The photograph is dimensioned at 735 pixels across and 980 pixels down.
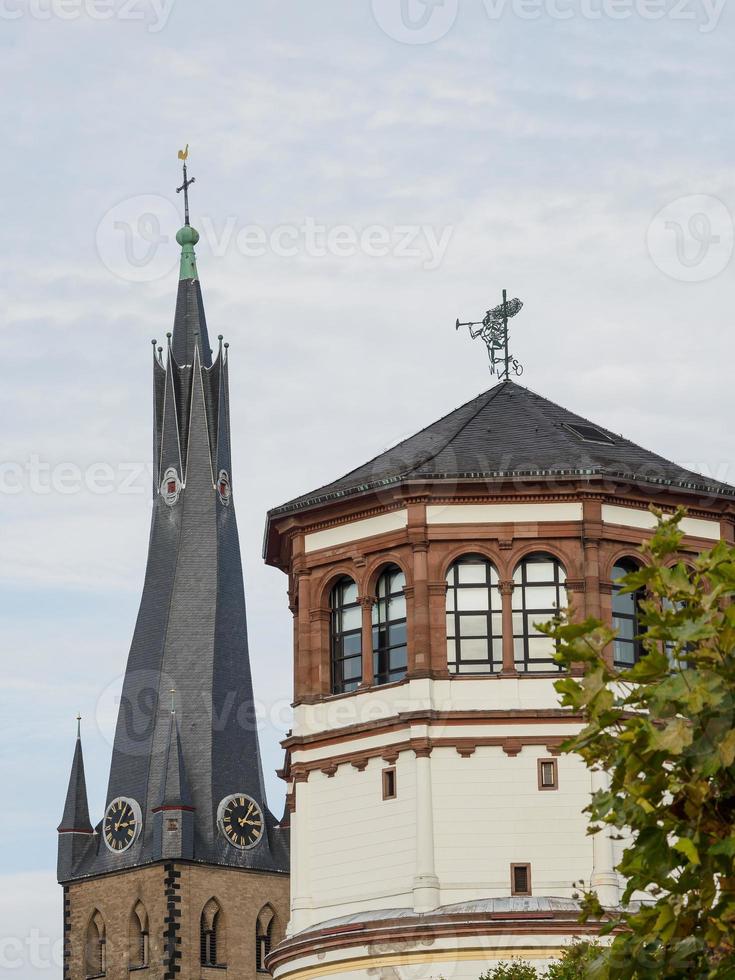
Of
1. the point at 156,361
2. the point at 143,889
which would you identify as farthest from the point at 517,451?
the point at 156,361

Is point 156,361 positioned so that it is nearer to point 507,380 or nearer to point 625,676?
point 507,380

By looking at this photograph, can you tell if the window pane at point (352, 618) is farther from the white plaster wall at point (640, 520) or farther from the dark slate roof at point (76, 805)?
the dark slate roof at point (76, 805)

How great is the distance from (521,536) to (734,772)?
42.3 meters

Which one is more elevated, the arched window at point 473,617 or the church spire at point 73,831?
the church spire at point 73,831

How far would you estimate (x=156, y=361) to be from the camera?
196m

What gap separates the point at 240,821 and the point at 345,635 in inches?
4418

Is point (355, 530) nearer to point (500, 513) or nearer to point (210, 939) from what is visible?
point (500, 513)

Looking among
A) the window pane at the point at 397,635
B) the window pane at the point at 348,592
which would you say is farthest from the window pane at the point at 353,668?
the window pane at the point at 348,592

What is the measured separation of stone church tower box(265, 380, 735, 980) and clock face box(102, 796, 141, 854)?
4305 inches

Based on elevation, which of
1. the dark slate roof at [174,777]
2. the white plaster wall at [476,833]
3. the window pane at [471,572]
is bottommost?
the white plaster wall at [476,833]

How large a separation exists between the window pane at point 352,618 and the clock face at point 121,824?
11112cm

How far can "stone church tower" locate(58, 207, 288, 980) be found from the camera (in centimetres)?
17538

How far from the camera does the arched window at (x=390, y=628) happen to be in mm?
67812

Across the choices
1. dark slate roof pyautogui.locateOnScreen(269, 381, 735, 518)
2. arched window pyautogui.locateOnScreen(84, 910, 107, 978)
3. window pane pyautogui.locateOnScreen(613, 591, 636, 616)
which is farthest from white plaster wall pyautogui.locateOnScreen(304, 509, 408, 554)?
arched window pyautogui.locateOnScreen(84, 910, 107, 978)
